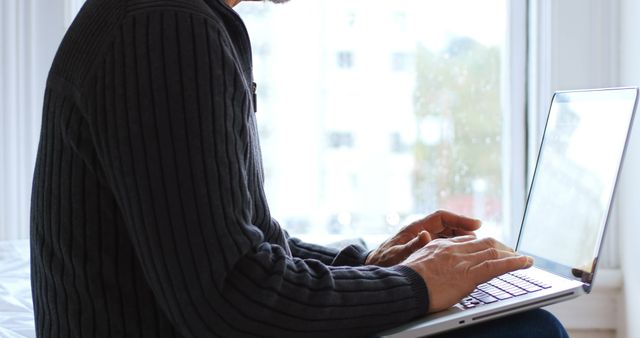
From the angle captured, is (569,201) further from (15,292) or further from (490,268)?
(15,292)

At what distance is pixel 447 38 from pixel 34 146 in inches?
42.7

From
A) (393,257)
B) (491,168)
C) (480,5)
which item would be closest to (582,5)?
(480,5)

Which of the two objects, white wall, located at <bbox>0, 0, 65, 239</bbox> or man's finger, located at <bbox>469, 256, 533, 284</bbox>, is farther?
white wall, located at <bbox>0, 0, 65, 239</bbox>

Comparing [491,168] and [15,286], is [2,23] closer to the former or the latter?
[15,286]

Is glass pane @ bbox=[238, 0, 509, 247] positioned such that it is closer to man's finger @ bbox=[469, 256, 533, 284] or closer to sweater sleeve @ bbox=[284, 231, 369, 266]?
sweater sleeve @ bbox=[284, 231, 369, 266]

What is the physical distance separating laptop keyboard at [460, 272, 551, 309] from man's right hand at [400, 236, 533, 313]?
1.5 inches

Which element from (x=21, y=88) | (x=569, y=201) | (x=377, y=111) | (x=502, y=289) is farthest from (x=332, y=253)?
(x=21, y=88)

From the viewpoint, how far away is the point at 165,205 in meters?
0.76

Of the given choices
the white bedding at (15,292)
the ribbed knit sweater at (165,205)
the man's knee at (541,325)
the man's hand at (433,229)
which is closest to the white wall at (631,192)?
the man's hand at (433,229)

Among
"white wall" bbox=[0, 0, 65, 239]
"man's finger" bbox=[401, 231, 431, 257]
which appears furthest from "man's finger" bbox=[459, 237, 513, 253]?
"white wall" bbox=[0, 0, 65, 239]

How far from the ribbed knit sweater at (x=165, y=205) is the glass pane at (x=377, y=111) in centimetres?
137

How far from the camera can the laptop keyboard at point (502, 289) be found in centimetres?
95

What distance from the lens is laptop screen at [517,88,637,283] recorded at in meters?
1.18

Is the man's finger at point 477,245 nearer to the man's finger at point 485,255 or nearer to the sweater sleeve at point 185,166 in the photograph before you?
the man's finger at point 485,255
